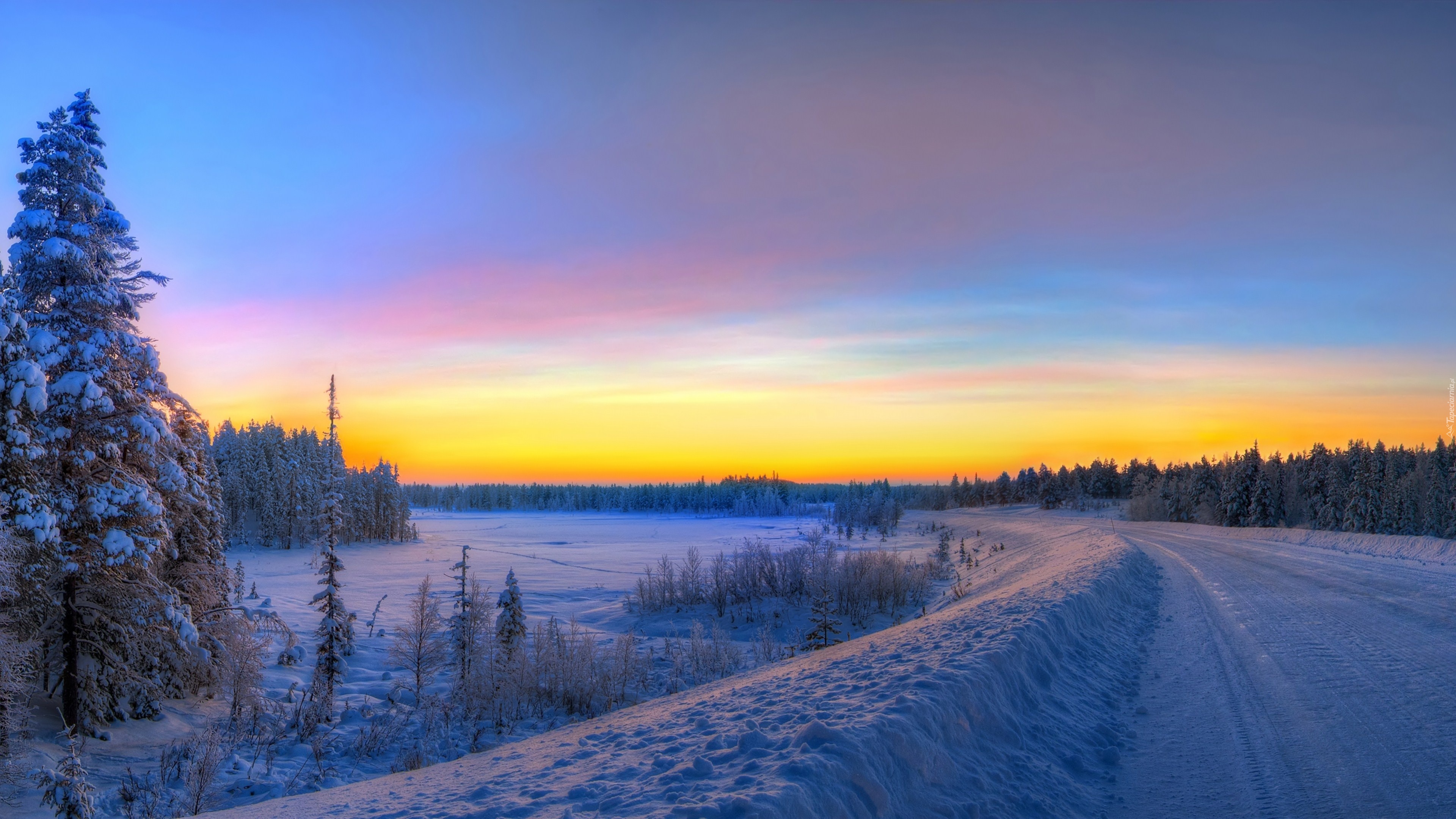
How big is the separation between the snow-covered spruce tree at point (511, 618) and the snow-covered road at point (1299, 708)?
17.4m

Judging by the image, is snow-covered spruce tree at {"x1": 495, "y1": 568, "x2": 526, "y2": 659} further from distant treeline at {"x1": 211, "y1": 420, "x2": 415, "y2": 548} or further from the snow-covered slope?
distant treeline at {"x1": 211, "y1": 420, "x2": 415, "y2": 548}

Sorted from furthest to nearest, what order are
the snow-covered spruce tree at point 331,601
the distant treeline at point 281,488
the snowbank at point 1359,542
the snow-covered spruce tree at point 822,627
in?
the distant treeline at point 281,488
the snowbank at point 1359,542
the snow-covered spruce tree at point 822,627
the snow-covered spruce tree at point 331,601

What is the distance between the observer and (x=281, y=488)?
71.9 m

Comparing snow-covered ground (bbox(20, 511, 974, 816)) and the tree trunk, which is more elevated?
the tree trunk

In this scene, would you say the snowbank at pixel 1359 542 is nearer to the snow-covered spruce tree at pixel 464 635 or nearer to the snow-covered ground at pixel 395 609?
the snow-covered ground at pixel 395 609

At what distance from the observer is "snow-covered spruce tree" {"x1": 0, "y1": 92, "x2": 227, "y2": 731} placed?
12.0 metres

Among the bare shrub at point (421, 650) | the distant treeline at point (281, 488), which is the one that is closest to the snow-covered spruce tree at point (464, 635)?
the bare shrub at point (421, 650)

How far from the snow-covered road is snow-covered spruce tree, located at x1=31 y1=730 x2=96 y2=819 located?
38.7 feet

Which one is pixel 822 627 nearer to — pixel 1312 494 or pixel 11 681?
pixel 11 681

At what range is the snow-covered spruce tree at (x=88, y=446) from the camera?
39.5 feet

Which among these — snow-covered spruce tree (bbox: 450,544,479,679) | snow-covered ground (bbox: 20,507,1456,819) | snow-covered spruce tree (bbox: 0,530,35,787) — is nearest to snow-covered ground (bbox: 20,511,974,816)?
snow-covered ground (bbox: 20,507,1456,819)

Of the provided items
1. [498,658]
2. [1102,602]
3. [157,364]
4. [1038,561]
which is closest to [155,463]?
[157,364]

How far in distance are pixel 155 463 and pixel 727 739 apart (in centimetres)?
1354

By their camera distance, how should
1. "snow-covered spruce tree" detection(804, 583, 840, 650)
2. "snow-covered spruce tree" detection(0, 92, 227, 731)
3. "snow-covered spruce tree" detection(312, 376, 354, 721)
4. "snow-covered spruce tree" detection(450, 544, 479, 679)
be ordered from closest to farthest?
"snow-covered spruce tree" detection(0, 92, 227, 731), "snow-covered spruce tree" detection(312, 376, 354, 721), "snow-covered spruce tree" detection(450, 544, 479, 679), "snow-covered spruce tree" detection(804, 583, 840, 650)
